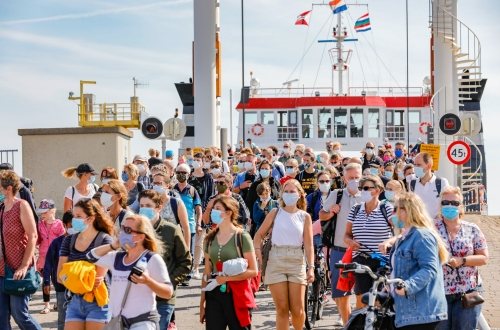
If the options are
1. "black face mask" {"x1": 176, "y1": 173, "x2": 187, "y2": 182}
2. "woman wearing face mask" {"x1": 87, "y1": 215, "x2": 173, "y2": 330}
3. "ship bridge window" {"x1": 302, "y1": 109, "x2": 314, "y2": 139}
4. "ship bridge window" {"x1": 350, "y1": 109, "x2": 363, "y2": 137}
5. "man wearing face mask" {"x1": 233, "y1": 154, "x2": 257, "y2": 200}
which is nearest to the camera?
"woman wearing face mask" {"x1": 87, "y1": 215, "x2": 173, "y2": 330}

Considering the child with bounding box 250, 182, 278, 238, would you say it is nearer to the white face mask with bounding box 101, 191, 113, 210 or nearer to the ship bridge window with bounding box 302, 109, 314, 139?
the white face mask with bounding box 101, 191, 113, 210

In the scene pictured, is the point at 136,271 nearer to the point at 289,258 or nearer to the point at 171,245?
the point at 171,245

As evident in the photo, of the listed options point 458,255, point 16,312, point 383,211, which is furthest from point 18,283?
point 458,255

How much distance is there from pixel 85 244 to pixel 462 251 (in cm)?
333

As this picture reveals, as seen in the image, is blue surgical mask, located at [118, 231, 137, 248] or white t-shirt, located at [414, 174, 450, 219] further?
white t-shirt, located at [414, 174, 450, 219]

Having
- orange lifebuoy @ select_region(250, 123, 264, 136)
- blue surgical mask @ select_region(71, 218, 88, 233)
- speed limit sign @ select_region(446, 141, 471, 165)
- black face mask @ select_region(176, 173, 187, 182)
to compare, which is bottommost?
blue surgical mask @ select_region(71, 218, 88, 233)

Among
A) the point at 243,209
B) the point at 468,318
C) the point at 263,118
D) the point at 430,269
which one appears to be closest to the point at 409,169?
the point at 243,209

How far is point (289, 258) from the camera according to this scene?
33.9ft

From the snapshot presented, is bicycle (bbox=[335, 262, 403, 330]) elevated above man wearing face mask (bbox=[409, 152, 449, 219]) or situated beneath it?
situated beneath

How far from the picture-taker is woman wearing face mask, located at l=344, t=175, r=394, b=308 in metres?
10.7

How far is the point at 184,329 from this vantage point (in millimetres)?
12195

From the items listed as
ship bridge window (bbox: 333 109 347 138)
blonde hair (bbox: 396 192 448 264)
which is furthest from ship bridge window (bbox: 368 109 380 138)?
blonde hair (bbox: 396 192 448 264)

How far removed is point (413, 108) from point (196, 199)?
35.8 meters

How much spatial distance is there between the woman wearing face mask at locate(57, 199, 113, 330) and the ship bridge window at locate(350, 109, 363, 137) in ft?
131
